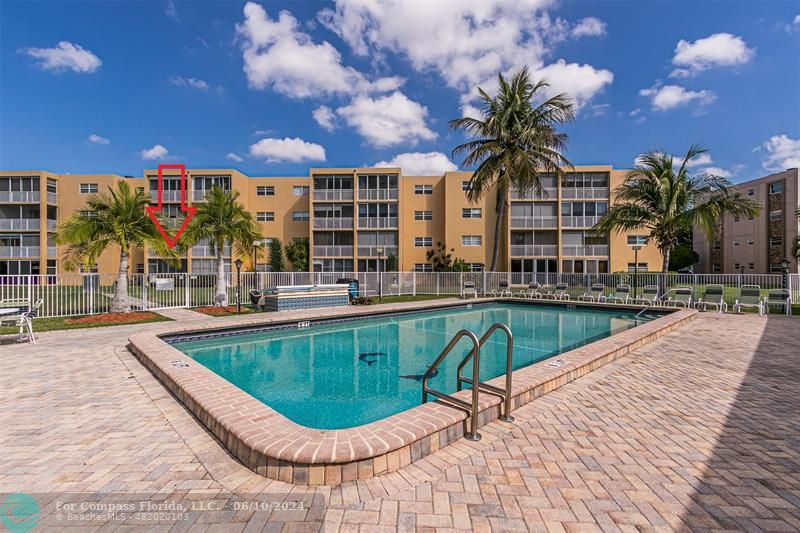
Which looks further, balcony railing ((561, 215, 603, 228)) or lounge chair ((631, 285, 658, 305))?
balcony railing ((561, 215, 603, 228))

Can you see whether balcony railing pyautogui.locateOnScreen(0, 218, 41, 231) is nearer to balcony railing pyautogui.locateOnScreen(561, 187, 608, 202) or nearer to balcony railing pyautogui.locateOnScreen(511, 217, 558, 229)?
balcony railing pyautogui.locateOnScreen(511, 217, 558, 229)

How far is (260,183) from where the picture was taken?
31375mm

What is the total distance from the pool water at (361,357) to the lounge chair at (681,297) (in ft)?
10.7

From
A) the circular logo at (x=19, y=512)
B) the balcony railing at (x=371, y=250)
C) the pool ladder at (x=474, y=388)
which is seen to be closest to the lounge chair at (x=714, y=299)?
the pool ladder at (x=474, y=388)

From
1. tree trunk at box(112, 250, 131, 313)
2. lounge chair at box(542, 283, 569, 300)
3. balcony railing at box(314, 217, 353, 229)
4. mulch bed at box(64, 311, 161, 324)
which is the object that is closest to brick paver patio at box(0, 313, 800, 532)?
mulch bed at box(64, 311, 161, 324)

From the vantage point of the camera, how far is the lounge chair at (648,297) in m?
15.1

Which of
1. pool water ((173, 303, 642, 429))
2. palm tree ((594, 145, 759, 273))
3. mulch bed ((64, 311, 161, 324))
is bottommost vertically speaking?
pool water ((173, 303, 642, 429))

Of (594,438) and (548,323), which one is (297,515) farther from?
(548,323)

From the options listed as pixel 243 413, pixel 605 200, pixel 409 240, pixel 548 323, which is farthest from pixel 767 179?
pixel 243 413

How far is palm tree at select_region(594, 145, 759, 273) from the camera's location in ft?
49.0

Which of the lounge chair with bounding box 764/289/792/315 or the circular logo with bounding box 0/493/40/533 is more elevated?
the lounge chair with bounding box 764/289/792/315

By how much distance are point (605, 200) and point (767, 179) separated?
20.7 metres

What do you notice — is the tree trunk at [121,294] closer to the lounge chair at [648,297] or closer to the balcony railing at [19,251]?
the lounge chair at [648,297]

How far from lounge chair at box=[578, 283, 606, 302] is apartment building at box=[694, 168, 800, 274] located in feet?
68.3
